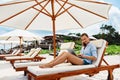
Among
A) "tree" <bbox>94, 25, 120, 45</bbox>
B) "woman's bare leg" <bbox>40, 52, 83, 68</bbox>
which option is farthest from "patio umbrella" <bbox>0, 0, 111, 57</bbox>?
"tree" <bbox>94, 25, 120, 45</bbox>

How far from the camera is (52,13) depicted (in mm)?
6609

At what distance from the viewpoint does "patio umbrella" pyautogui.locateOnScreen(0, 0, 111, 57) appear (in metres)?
6.02

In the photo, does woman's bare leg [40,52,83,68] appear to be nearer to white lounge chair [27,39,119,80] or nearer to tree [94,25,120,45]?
white lounge chair [27,39,119,80]

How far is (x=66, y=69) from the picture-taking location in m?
4.55

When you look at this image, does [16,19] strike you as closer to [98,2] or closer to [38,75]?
[98,2]

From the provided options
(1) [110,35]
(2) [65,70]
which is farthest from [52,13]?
(1) [110,35]

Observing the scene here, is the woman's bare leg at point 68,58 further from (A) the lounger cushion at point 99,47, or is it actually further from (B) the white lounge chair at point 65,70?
(A) the lounger cushion at point 99,47

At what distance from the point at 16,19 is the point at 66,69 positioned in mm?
3013

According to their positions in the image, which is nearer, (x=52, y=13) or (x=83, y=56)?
(x=83, y=56)

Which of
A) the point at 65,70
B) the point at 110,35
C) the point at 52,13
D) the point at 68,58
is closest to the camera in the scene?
the point at 65,70

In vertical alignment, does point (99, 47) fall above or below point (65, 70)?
above

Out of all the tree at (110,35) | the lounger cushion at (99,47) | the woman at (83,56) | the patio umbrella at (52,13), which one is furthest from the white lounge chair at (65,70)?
the tree at (110,35)

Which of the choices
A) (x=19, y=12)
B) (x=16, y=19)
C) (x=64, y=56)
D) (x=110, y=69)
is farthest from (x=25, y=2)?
(x=110, y=69)

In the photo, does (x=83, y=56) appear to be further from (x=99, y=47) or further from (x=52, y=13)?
(x=52, y=13)
